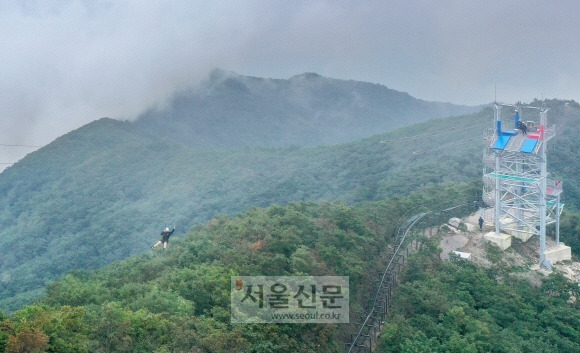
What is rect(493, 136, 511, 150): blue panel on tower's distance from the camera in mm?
26297

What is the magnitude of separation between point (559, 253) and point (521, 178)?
12.6 feet

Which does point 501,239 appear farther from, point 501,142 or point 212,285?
point 212,285

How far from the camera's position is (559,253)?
87.8 feet

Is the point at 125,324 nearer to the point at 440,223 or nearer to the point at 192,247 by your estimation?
the point at 192,247

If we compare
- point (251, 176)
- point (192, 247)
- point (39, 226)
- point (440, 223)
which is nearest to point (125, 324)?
point (192, 247)

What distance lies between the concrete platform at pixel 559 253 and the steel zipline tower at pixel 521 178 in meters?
0.31

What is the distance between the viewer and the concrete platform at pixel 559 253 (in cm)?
2636

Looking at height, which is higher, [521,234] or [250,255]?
[250,255]

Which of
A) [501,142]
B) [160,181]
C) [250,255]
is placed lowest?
[160,181]

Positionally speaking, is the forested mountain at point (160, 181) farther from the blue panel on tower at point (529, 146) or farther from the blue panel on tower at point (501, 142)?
the blue panel on tower at point (529, 146)

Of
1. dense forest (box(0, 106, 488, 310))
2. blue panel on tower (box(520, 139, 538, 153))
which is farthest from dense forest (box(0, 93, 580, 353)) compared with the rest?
blue panel on tower (box(520, 139, 538, 153))

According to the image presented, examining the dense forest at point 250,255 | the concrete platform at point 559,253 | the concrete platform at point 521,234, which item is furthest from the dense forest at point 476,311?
the concrete platform at point 521,234

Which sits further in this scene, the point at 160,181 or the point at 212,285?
the point at 160,181

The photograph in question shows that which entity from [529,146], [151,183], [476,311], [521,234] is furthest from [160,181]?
[476,311]
